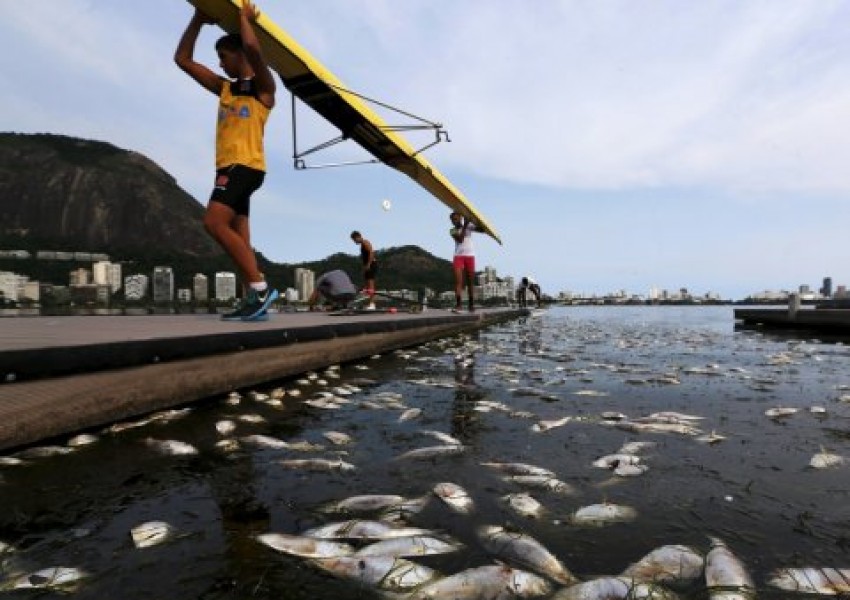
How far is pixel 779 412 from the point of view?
14.9ft

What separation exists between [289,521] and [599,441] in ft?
7.56

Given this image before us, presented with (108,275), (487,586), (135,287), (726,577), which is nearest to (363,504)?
(487,586)

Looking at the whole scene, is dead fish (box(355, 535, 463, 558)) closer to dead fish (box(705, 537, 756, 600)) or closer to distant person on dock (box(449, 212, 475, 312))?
dead fish (box(705, 537, 756, 600))

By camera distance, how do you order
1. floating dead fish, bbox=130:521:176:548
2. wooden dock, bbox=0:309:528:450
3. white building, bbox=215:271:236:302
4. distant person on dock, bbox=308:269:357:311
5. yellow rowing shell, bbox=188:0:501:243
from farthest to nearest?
white building, bbox=215:271:236:302 < distant person on dock, bbox=308:269:357:311 < yellow rowing shell, bbox=188:0:501:243 < wooden dock, bbox=0:309:528:450 < floating dead fish, bbox=130:521:176:548

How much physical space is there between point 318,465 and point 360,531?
0.97 metres

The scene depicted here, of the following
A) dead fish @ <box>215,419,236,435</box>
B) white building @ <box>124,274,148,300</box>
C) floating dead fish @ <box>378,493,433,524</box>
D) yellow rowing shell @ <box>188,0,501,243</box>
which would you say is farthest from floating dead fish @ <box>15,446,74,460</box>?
white building @ <box>124,274,148,300</box>

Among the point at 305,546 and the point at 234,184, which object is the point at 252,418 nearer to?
the point at 305,546

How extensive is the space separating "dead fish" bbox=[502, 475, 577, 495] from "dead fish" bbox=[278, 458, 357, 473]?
3.02 feet

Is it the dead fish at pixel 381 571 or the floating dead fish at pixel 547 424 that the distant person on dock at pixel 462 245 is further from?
the dead fish at pixel 381 571

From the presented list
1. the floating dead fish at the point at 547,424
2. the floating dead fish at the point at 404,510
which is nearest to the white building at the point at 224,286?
the floating dead fish at the point at 547,424

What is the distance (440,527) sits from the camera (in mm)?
2270

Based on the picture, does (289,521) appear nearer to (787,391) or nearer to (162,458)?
(162,458)

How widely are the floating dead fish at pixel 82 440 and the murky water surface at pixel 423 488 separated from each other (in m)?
0.06

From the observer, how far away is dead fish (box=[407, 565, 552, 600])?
5.64ft
